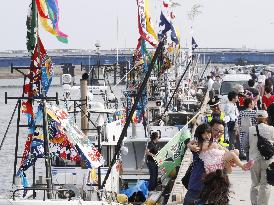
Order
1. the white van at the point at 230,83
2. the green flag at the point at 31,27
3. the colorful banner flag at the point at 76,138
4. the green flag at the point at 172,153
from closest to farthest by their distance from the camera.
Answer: the colorful banner flag at the point at 76,138
the green flag at the point at 31,27
the green flag at the point at 172,153
the white van at the point at 230,83

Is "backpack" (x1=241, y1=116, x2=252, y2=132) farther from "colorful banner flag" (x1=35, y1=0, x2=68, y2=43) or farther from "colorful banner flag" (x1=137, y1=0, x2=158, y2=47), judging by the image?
"colorful banner flag" (x1=137, y1=0, x2=158, y2=47)

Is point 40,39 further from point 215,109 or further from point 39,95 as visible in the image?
point 215,109

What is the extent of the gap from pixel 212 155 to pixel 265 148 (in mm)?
2552

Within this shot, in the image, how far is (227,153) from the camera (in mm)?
11539

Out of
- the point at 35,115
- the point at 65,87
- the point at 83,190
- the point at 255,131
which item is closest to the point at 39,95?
the point at 35,115

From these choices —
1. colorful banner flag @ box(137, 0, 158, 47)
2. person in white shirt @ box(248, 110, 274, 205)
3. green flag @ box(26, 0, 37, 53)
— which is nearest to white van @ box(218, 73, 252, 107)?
colorful banner flag @ box(137, 0, 158, 47)

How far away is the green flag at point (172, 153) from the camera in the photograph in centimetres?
1880

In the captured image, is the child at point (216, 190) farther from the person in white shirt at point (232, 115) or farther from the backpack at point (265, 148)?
the person in white shirt at point (232, 115)

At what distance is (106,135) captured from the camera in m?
21.0

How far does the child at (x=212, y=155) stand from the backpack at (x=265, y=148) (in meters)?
2.18

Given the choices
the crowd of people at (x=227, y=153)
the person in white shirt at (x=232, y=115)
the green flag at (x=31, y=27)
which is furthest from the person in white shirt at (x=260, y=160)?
the person in white shirt at (x=232, y=115)

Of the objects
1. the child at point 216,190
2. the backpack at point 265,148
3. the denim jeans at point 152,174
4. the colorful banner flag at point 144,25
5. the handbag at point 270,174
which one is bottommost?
the denim jeans at point 152,174

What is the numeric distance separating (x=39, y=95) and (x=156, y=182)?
580 cm

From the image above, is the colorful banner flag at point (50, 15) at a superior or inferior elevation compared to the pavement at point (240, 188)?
superior
